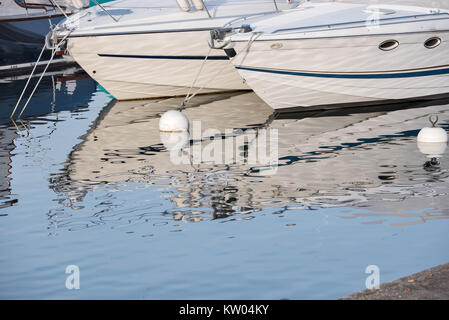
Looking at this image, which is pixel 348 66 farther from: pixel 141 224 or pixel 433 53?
pixel 141 224

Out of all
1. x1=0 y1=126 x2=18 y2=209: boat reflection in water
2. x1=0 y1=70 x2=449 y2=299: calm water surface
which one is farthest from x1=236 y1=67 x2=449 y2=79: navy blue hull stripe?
x1=0 y1=126 x2=18 y2=209: boat reflection in water

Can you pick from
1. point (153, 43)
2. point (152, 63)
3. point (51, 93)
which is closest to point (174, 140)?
point (153, 43)

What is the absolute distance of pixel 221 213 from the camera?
8.88m

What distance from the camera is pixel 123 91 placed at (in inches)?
718

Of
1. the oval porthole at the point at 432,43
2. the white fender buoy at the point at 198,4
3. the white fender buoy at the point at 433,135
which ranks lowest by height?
the white fender buoy at the point at 433,135

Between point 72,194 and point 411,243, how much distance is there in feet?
14.8

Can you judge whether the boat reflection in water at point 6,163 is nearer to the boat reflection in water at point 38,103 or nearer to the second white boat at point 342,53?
the boat reflection in water at point 38,103

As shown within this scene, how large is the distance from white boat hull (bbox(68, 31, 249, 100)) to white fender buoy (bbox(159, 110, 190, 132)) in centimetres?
255

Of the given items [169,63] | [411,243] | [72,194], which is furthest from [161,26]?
[411,243]

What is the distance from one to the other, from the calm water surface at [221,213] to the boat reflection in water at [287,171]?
0.09ft

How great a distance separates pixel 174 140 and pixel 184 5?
4.63 meters

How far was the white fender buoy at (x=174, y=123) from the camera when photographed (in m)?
14.0

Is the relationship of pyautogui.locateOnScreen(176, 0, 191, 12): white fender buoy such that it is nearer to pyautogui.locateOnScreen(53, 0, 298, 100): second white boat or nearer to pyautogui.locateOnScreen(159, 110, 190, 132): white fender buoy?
pyautogui.locateOnScreen(53, 0, 298, 100): second white boat

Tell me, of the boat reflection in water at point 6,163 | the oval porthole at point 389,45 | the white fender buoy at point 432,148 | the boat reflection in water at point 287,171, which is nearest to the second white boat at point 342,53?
the oval porthole at point 389,45
